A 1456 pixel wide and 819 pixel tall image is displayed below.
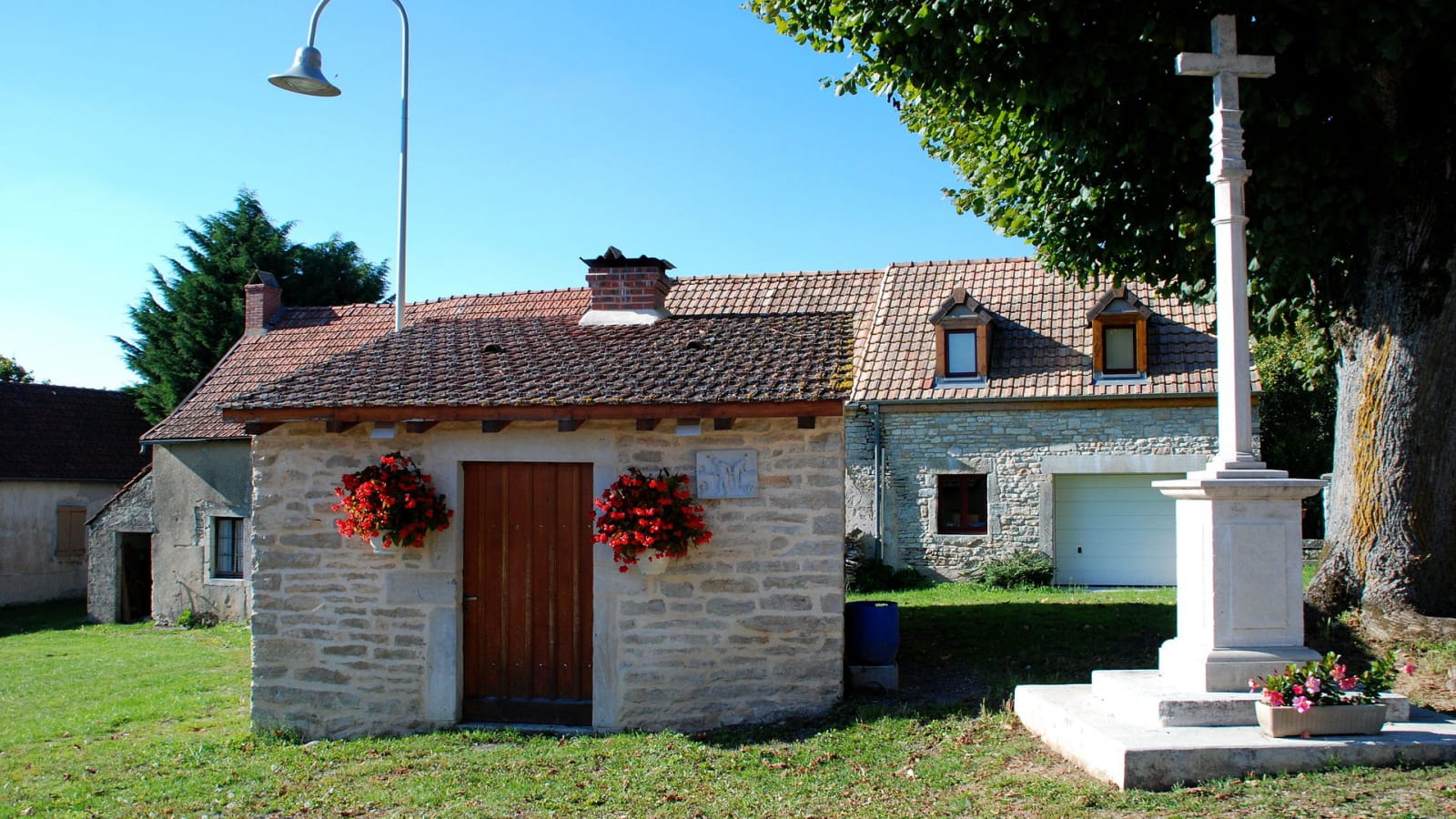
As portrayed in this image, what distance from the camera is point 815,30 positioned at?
9281 mm

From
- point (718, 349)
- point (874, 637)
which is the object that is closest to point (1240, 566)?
point (874, 637)

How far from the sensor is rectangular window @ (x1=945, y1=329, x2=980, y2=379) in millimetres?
17047

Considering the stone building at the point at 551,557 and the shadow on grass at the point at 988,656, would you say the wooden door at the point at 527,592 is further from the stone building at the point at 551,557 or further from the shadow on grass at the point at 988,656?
the shadow on grass at the point at 988,656

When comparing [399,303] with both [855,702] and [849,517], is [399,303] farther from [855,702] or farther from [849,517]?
[849,517]

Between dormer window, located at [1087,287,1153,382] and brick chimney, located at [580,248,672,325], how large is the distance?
28.7 ft

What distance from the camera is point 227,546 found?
2053 cm

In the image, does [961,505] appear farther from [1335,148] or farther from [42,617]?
[42,617]

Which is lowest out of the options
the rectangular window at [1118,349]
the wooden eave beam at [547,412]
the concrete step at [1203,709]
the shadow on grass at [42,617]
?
the shadow on grass at [42,617]

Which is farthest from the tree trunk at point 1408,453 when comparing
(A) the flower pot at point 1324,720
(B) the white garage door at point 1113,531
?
(B) the white garage door at point 1113,531

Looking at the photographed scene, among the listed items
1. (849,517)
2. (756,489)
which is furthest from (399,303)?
(849,517)

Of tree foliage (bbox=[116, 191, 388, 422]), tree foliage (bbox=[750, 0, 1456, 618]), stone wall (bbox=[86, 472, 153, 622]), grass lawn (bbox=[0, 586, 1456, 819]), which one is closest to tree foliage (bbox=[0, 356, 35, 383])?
tree foliage (bbox=[116, 191, 388, 422])

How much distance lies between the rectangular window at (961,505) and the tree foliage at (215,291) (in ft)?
69.9

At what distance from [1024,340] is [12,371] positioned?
38.5m

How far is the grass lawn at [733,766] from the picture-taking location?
16.9 feet
